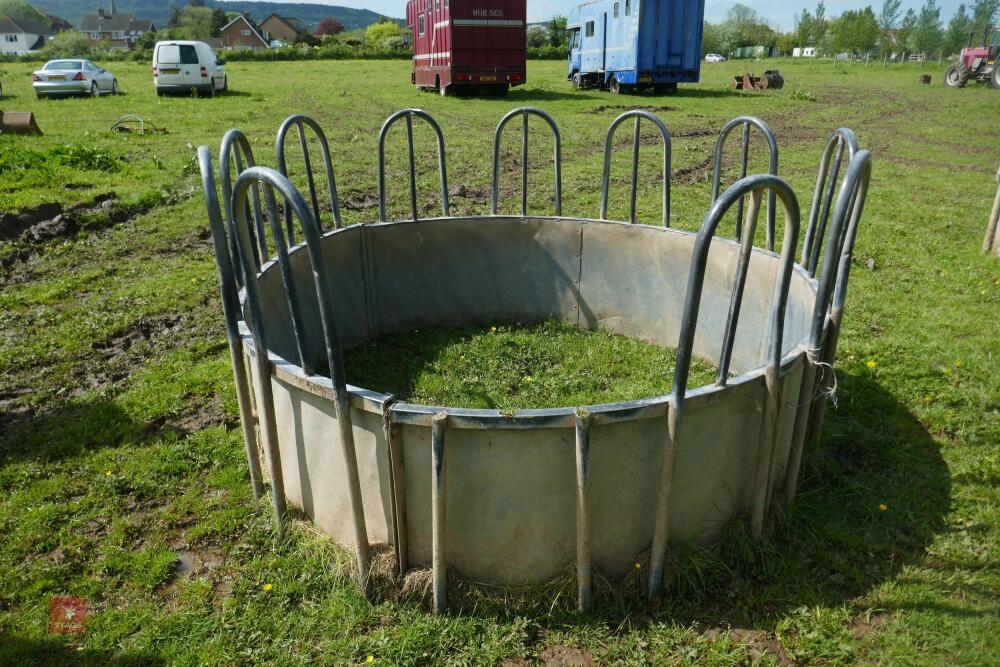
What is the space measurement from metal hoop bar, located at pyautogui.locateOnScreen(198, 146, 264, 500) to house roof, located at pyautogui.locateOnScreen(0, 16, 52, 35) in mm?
150593

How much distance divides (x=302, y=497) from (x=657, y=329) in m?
3.18

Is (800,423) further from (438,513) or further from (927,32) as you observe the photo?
(927,32)

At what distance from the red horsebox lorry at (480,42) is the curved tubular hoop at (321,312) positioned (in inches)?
744

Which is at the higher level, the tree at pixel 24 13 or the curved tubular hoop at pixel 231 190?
the tree at pixel 24 13

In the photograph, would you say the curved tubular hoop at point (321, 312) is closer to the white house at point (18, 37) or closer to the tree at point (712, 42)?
the tree at point (712, 42)

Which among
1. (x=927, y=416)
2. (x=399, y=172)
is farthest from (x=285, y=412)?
(x=399, y=172)

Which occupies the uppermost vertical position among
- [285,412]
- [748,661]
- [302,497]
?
[285,412]

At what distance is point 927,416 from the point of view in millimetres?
4402

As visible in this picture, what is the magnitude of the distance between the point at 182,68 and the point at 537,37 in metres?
46.4

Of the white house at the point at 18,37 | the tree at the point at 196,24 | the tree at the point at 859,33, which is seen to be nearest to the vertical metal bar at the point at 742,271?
the tree at the point at 859,33

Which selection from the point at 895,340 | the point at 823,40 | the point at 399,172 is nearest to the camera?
the point at 895,340

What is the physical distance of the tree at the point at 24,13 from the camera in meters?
132

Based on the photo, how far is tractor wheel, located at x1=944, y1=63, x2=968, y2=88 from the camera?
2919 centimetres

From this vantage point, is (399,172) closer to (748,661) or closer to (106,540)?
(106,540)
